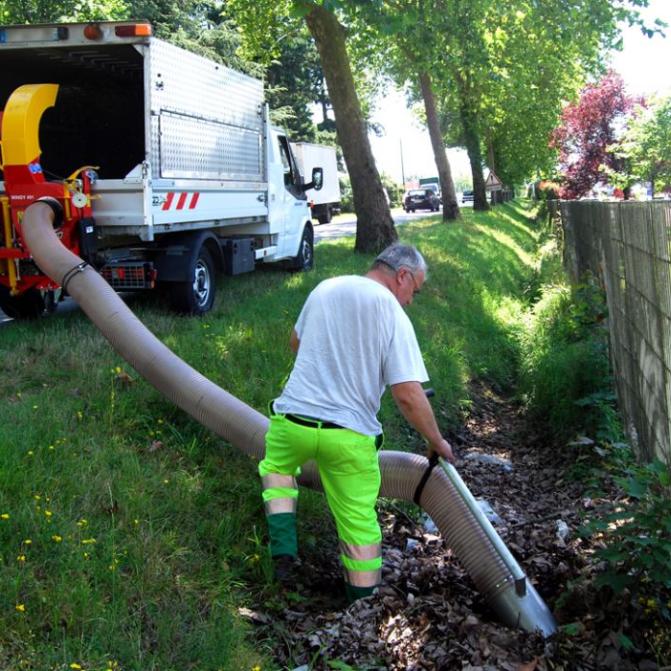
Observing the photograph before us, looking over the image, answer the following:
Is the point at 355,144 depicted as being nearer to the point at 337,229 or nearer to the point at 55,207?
the point at 55,207

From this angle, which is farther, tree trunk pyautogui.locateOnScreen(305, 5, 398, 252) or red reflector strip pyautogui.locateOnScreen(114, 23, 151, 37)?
tree trunk pyautogui.locateOnScreen(305, 5, 398, 252)

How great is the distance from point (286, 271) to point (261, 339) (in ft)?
20.2

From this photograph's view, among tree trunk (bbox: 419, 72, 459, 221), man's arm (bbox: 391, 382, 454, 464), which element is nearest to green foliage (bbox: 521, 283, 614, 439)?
man's arm (bbox: 391, 382, 454, 464)

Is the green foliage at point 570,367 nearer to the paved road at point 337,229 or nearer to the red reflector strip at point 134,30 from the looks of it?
the red reflector strip at point 134,30

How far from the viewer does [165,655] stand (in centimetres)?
344

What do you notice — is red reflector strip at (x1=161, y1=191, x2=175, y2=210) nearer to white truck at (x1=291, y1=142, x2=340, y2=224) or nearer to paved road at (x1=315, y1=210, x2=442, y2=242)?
paved road at (x1=315, y1=210, x2=442, y2=242)

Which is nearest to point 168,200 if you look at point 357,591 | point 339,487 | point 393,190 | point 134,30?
point 134,30

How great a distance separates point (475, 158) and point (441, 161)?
7.71 meters

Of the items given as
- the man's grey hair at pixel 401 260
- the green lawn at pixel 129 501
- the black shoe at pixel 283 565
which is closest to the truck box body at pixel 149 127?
the green lawn at pixel 129 501

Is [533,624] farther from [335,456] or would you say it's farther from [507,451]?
[507,451]

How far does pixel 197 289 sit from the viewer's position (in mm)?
9508

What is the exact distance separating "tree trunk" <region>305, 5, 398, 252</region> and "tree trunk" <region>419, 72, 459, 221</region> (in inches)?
481

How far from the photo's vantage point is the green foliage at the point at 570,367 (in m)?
7.70

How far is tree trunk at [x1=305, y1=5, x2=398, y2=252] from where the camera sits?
15.0 m
